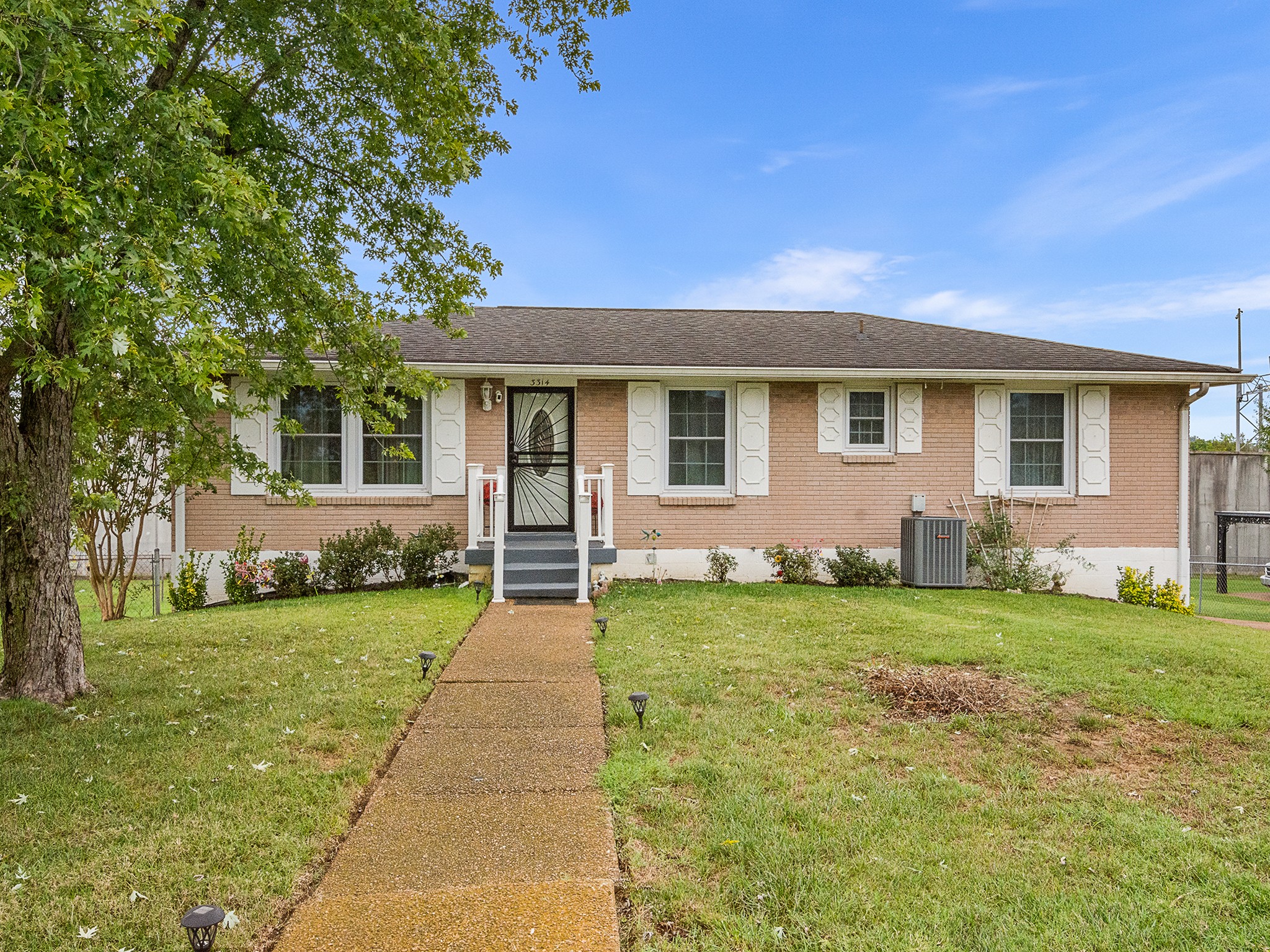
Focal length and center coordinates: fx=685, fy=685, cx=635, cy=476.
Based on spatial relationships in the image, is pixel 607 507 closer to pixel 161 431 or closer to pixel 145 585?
pixel 161 431

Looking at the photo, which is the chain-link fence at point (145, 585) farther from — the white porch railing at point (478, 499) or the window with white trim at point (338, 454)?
the white porch railing at point (478, 499)

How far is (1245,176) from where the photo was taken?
13844 millimetres

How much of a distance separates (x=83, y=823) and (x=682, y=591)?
22.1ft

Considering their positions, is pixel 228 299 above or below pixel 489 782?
above

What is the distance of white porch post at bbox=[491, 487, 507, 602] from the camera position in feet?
27.7

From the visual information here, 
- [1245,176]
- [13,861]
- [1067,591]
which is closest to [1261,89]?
[1245,176]

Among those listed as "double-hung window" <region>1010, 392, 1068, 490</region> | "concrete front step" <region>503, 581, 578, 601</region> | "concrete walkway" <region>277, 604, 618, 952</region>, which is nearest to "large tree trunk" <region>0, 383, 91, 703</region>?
"concrete walkway" <region>277, 604, 618, 952</region>

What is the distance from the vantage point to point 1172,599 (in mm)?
9867

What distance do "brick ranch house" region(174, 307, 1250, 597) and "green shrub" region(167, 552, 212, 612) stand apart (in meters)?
1.28

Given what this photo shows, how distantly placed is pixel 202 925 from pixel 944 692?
4.32 m

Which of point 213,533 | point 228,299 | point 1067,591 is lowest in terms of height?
point 1067,591

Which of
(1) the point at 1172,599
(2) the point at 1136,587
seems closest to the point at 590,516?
(2) the point at 1136,587

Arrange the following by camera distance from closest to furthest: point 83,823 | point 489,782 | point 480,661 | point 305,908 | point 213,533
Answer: point 305,908 < point 83,823 < point 489,782 < point 480,661 < point 213,533

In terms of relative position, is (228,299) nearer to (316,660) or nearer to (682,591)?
(316,660)
